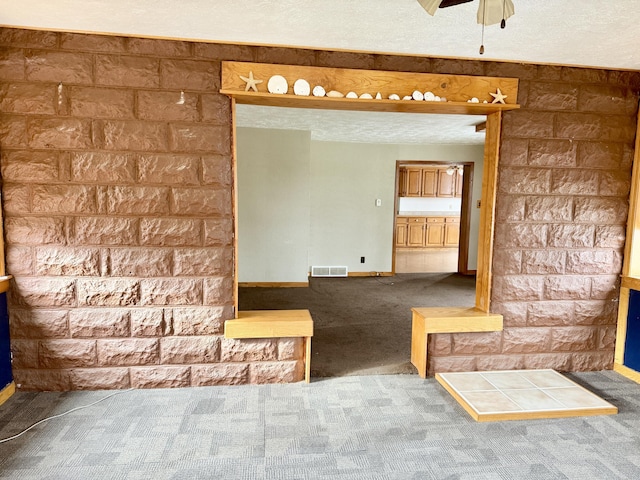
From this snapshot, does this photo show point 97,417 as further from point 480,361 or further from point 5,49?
point 480,361

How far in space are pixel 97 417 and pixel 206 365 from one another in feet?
2.22

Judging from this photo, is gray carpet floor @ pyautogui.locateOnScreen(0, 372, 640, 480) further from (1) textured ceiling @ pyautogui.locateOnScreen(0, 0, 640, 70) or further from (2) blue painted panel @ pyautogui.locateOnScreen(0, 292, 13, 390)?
(1) textured ceiling @ pyautogui.locateOnScreen(0, 0, 640, 70)

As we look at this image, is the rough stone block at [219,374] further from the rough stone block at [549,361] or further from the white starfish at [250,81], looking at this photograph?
the rough stone block at [549,361]

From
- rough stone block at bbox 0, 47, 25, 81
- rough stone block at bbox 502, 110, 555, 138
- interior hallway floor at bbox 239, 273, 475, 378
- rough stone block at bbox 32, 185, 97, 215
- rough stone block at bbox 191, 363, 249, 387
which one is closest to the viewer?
rough stone block at bbox 0, 47, 25, 81

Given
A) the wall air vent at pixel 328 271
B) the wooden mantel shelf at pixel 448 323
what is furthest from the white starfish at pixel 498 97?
the wall air vent at pixel 328 271

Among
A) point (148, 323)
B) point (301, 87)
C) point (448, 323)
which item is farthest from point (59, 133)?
point (448, 323)

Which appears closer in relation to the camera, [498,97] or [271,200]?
[498,97]

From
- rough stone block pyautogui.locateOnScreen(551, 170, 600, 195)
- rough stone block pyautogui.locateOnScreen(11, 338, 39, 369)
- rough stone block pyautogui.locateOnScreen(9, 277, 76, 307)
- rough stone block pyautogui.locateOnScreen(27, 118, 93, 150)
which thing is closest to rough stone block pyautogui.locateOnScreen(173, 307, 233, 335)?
rough stone block pyautogui.locateOnScreen(9, 277, 76, 307)

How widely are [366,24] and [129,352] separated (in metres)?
2.48

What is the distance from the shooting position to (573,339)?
→ 10.1 feet

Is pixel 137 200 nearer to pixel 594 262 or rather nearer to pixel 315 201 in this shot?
pixel 594 262

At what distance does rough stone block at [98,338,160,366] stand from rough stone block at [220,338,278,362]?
1.47ft

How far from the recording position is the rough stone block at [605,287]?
10.0ft

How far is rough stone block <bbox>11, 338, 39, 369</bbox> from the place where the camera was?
2568 millimetres
